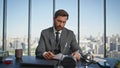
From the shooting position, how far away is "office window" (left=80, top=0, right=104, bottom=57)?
486 centimetres

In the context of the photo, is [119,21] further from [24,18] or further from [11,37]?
[11,37]

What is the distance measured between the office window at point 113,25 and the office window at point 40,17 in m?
1.29

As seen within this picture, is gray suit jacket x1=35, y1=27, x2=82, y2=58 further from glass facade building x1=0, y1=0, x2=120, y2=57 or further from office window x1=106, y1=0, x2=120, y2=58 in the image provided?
office window x1=106, y1=0, x2=120, y2=58

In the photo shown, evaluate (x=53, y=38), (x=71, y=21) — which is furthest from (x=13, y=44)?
(x=53, y=38)

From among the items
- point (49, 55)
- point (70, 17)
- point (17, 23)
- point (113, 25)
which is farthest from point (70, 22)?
point (49, 55)

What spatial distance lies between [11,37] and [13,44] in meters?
0.17

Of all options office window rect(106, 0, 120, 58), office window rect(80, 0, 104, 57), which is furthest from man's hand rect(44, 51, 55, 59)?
office window rect(106, 0, 120, 58)

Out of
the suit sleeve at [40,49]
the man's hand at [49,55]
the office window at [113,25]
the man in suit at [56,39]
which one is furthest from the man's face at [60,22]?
the office window at [113,25]

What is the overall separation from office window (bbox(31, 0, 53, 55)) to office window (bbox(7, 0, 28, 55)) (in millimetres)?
209

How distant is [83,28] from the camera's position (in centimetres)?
500

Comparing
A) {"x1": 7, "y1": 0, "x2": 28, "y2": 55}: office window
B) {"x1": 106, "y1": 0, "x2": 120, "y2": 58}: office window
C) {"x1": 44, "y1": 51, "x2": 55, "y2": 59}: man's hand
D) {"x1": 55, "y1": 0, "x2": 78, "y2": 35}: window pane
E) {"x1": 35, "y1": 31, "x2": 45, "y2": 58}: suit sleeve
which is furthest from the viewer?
{"x1": 7, "y1": 0, "x2": 28, "y2": 55}: office window

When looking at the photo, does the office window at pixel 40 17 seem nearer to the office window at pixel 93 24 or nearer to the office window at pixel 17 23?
the office window at pixel 17 23

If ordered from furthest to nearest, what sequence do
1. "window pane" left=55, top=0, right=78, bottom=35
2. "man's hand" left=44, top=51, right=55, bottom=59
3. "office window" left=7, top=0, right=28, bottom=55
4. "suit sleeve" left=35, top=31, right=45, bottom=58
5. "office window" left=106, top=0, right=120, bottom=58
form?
"office window" left=7, top=0, right=28, bottom=55 < "window pane" left=55, top=0, right=78, bottom=35 < "office window" left=106, top=0, right=120, bottom=58 < "suit sleeve" left=35, top=31, right=45, bottom=58 < "man's hand" left=44, top=51, right=55, bottom=59

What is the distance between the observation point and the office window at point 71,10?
4.96 meters
